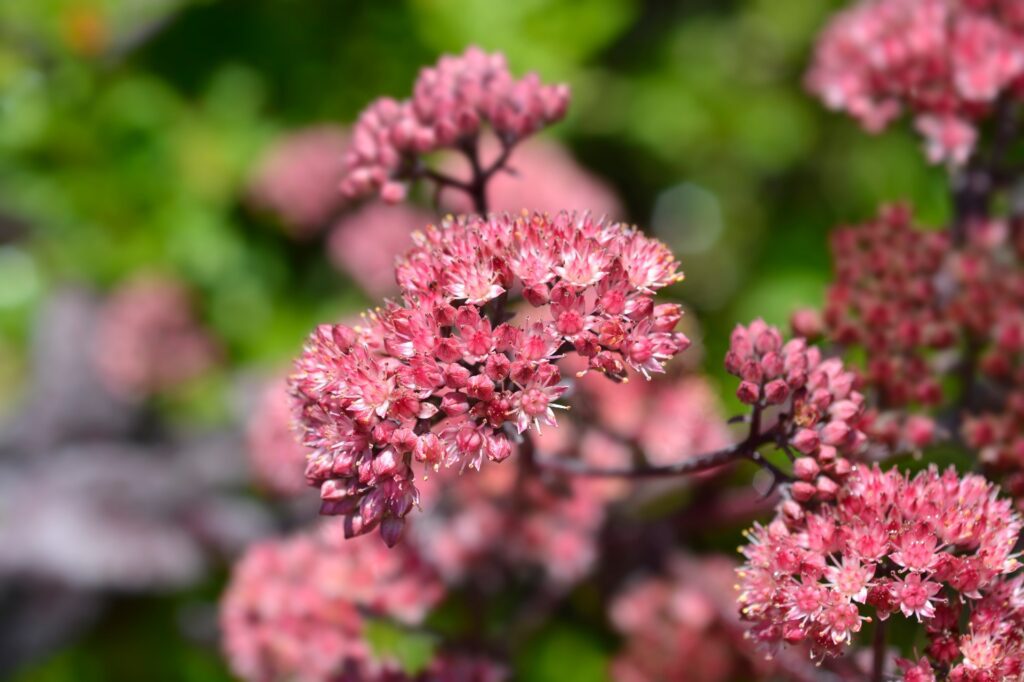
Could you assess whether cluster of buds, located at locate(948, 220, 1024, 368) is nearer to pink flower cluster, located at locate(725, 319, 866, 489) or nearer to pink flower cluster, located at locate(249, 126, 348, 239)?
pink flower cluster, located at locate(725, 319, 866, 489)

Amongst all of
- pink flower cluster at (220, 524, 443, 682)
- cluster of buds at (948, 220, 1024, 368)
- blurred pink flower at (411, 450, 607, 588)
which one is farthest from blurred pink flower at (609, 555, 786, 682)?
cluster of buds at (948, 220, 1024, 368)

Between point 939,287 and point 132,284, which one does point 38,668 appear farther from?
point 939,287

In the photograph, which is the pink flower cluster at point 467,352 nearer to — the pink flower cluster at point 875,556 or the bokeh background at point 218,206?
the pink flower cluster at point 875,556

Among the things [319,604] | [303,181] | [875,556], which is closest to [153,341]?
[303,181]

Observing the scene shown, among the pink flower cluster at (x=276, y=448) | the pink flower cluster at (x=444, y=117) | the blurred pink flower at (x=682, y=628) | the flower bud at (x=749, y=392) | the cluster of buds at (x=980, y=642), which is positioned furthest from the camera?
the pink flower cluster at (x=276, y=448)

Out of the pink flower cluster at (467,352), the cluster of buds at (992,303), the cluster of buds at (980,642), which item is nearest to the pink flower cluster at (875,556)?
the cluster of buds at (980,642)

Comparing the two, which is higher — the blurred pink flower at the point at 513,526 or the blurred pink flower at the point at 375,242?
the blurred pink flower at the point at 375,242
